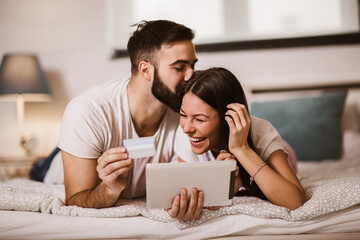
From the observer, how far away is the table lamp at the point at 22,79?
2420 millimetres

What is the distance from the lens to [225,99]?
1.24m

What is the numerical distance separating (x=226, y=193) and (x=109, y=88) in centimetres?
75

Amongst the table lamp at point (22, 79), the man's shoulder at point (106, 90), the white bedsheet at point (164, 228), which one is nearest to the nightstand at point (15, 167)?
the table lamp at point (22, 79)

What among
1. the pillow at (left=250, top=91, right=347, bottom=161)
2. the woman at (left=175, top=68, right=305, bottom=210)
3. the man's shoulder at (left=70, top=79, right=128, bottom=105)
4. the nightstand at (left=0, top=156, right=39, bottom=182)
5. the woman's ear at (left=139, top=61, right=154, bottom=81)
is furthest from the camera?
the nightstand at (left=0, top=156, right=39, bottom=182)

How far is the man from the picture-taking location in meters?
1.28

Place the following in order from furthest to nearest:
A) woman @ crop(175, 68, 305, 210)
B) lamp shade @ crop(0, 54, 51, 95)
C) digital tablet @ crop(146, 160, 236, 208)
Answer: lamp shade @ crop(0, 54, 51, 95), woman @ crop(175, 68, 305, 210), digital tablet @ crop(146, 160, 236, 208)

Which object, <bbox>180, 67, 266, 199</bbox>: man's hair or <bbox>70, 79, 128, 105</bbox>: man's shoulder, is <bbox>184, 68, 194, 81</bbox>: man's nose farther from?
<bbox>70, 79, 128, 105</bbox>: man's shoulder

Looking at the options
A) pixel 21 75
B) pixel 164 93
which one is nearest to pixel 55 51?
pixel 21 75

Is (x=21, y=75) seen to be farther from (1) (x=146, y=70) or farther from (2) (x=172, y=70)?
(2) (x=172, y=70)

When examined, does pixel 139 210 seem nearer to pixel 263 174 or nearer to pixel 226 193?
pixel 226 193

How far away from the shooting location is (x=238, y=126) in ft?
3.72

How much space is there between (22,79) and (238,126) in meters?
1.88

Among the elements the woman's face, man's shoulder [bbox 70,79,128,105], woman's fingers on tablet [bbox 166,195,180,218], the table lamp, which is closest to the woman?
the woman's face

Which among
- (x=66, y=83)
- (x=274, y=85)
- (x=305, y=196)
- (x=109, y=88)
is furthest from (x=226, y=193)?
(x=66, y=83)
